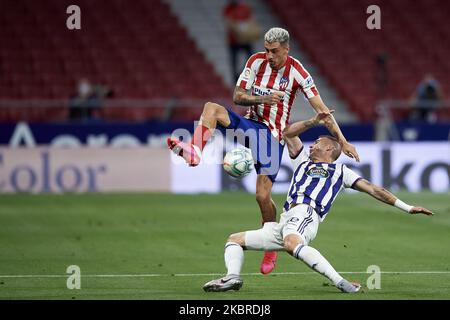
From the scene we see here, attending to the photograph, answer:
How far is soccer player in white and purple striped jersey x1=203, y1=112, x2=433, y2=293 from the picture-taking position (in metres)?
10.6

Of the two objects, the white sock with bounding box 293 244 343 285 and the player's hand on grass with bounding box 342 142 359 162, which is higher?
the player's hand on grass with bounding box 342 142 359 162

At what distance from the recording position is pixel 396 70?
97.1 feet

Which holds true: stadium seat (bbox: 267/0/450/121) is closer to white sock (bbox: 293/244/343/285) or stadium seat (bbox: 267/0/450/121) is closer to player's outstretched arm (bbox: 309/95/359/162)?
player's outstretched arm (bbox: 309/95/359/162)

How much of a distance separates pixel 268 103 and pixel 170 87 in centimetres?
1604

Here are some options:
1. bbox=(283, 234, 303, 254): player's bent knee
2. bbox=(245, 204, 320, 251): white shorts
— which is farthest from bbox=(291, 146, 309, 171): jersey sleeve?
bbox=(283, 234, 303, 254): player's bent knee

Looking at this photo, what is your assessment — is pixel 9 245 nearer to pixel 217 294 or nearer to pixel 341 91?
pixel 217 294

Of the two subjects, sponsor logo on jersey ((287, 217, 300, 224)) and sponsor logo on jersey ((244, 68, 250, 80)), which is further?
sponsor logo on jersey ((244, 68, 250, 80))

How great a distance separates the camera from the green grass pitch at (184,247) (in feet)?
35.8

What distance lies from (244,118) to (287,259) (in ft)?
Answer: 8.58

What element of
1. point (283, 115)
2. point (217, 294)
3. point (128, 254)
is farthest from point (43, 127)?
point (217, 294)

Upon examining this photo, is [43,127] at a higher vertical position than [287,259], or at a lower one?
higher

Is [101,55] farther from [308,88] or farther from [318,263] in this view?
[318,263]

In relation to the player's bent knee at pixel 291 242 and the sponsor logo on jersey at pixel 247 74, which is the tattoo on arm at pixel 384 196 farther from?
the sponsor logo on jersey at pixel 247 74

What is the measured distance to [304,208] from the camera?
10.7 m
